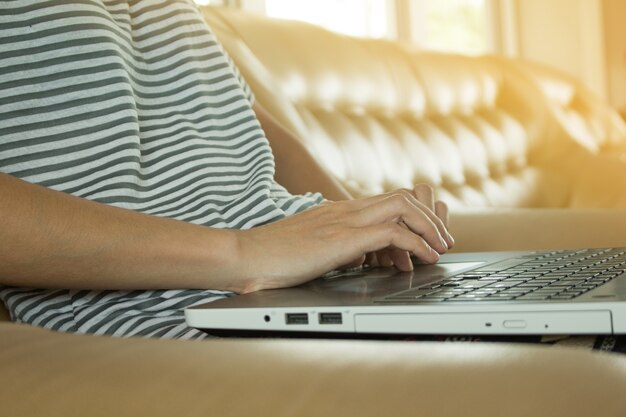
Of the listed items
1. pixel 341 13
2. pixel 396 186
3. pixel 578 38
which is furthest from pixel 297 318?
pixel 578 38

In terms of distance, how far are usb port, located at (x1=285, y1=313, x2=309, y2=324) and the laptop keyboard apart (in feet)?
0.20

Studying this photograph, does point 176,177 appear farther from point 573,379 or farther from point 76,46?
point 573,379

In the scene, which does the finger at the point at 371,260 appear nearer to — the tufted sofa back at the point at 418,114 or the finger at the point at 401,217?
the finger at the point at 401,217

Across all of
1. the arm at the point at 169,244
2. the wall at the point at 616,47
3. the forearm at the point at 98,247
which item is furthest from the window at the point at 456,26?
the forearm at the point at 98,247

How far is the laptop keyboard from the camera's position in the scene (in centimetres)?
68

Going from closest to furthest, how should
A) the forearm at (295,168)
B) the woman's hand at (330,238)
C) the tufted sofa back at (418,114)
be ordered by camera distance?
the woman's hand at (330,238) < the forearm at (295,168) < the tufted sofa back at (418,114)

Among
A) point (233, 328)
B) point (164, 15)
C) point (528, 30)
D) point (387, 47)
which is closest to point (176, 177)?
point (164, 15)

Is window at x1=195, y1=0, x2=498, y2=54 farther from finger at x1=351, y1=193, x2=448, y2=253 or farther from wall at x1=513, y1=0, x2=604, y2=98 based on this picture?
finger at x1=351, y1=193, x2=448, y2=253

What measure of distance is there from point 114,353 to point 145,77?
0.63 m

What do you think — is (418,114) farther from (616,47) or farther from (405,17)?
(616,47)

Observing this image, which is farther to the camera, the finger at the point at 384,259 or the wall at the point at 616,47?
the wall at the point at 616,47

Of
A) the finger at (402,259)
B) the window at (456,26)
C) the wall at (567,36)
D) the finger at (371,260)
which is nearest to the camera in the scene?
the finger at (402,259)

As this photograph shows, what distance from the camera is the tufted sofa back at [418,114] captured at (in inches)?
79.0

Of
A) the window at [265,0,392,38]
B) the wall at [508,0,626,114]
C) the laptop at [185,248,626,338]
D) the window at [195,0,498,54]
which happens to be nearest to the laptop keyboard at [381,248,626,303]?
the laptop at [185,248,626,338]
